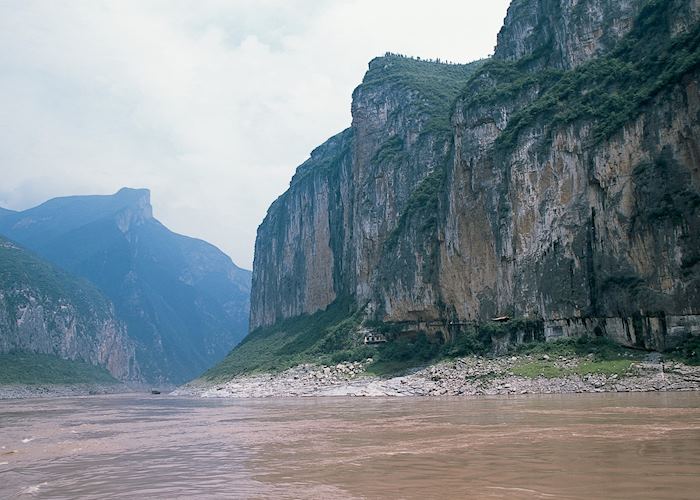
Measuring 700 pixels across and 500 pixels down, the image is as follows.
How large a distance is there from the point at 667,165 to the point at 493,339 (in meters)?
21.5

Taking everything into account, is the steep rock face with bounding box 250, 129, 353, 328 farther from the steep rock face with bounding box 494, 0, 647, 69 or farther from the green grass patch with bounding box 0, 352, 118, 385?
the steep rock face with bounding box 494, 0, 647, 69

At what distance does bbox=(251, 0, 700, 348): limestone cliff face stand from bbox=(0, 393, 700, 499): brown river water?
17.6 m

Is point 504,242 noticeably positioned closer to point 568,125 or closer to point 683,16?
point 568,125

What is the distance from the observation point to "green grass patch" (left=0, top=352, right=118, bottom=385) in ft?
391

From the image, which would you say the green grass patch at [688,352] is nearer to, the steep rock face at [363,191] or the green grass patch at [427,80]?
the steep rock face at [363,191]

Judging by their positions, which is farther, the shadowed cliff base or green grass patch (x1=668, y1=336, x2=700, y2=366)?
the shadowed cliff base

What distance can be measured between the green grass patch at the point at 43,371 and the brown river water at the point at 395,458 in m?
105

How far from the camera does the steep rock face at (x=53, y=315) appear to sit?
140000 mm

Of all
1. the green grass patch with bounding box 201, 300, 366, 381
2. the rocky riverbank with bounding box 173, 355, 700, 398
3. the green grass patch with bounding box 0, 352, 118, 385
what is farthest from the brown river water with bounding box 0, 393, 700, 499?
the green grass patch with bounding box 0, 352, 118, 385

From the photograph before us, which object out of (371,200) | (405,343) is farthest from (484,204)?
(371,200)

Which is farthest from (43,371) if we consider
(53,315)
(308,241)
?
(308,241)

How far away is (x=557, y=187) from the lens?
53.2 meters

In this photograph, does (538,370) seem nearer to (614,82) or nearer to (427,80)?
(614,82)

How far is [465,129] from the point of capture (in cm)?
6744
